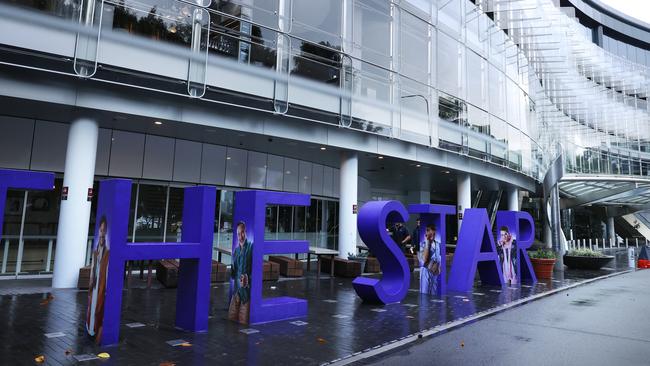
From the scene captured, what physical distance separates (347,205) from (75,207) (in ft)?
29.1

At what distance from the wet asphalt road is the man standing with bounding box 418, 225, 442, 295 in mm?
2214

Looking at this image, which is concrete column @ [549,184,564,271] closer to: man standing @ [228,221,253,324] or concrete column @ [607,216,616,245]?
man standing @ [228,221,253,324]

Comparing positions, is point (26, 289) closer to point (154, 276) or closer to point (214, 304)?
point (154, 276)

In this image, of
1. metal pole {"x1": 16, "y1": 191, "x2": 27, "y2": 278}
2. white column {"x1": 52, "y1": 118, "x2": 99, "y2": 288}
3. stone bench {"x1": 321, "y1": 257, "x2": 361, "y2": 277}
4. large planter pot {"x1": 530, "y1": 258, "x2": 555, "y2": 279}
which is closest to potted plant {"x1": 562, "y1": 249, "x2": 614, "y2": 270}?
large planter pot {"x1": 530, "y1": 258, "x2": 555, "y2": 279}

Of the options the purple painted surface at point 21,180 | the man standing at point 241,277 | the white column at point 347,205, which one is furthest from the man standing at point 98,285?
the white column at point 347,205

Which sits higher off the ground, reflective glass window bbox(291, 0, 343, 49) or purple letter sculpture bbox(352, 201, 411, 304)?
reflective glass window bbox(291, 0, 343, 49)

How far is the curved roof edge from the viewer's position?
5803 cm

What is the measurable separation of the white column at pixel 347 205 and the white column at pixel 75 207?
27.8 ft

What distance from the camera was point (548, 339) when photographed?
6832mm

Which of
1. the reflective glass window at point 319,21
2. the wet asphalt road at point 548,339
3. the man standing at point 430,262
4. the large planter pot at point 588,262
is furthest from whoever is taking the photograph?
the large planter pot at point 588,262

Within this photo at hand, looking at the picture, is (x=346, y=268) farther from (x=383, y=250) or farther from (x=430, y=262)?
(x=383, y=250)

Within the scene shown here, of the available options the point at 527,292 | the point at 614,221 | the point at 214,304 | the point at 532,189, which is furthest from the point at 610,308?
the point at 614,221

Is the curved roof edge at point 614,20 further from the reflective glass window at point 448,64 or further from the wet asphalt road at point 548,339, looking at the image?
the wet asphalt road at point 548,339

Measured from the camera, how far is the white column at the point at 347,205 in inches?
627
